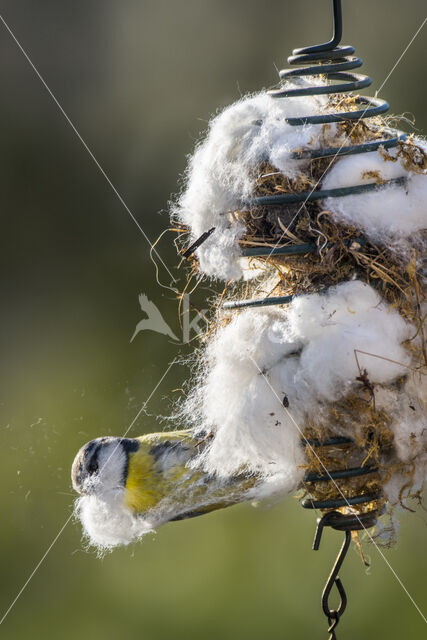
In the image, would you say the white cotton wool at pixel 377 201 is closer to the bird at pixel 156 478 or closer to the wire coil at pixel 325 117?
the wire coil at pixel 325 117

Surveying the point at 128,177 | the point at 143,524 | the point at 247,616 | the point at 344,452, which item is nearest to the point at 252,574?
the point at 247,616

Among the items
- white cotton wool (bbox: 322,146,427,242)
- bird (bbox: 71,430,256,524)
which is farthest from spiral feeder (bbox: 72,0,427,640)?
bird (bbox: 71,430,256,524)

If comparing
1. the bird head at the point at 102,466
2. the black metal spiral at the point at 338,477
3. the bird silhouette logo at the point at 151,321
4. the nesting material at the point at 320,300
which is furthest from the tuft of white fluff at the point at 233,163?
the bird silhouette logo at the point at 151,321

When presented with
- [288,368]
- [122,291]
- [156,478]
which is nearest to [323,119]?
[288,368]

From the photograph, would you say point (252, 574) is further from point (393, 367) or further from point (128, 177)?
point (393, 367)

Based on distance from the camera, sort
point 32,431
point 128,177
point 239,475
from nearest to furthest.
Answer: point 239,475 < point 32,431 < point 128,177

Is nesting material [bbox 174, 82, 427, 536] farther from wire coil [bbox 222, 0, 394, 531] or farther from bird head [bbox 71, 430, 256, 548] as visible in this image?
bird head [bbox 71, 430, 256, 548]

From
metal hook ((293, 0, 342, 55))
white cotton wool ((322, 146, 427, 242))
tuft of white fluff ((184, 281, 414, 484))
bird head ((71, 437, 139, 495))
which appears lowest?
bird head ((71, 437, 139, 495))
